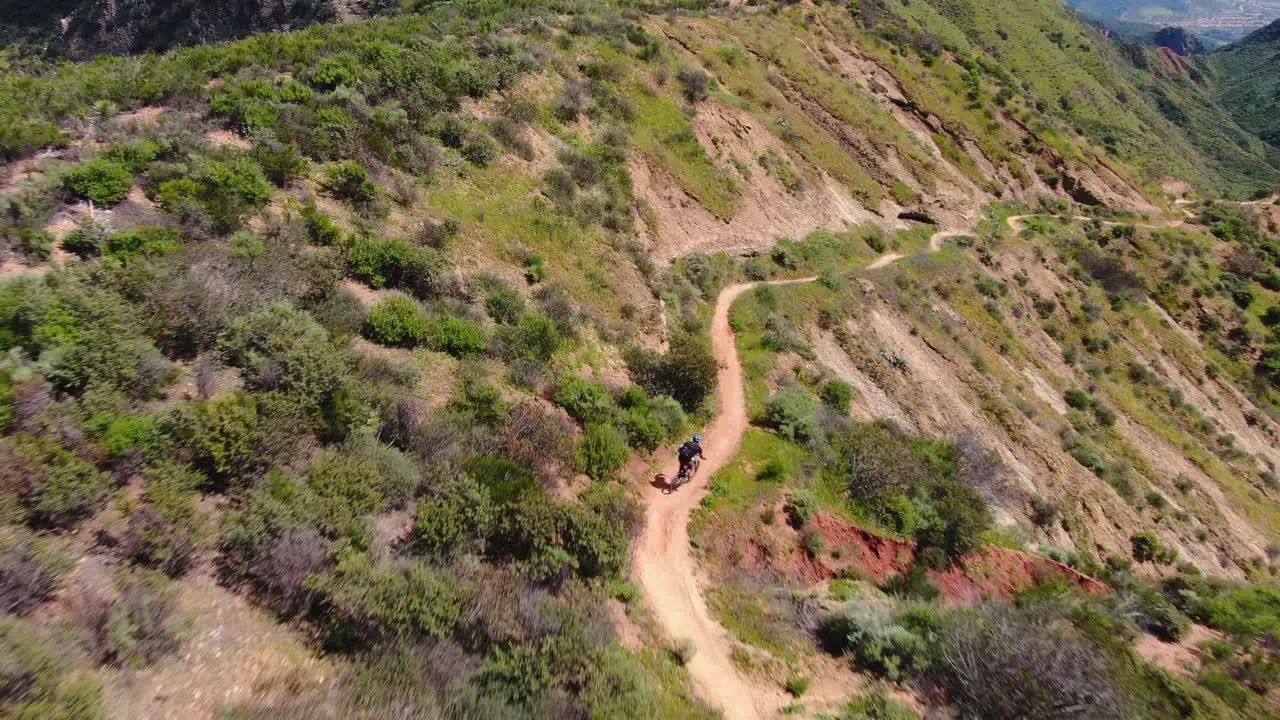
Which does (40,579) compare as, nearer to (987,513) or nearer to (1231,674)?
(1231,674)

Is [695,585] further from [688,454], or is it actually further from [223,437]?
[223,437]

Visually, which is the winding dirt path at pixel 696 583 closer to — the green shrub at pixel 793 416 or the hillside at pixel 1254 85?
the green shrub at pixel 793 416

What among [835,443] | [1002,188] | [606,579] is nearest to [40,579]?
[606,579]

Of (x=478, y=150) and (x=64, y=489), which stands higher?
(x=478, y=150)

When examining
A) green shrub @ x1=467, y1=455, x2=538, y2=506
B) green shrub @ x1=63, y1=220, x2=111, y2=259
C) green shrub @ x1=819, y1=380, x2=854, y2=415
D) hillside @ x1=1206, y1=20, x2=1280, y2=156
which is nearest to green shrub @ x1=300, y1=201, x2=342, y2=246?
green shrub @ x1=63, y1=220, x2=111, y2=259

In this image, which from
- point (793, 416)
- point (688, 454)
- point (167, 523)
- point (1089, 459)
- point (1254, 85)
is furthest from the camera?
point (1254, 85)

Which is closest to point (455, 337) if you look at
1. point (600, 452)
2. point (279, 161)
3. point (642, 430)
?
point (600, 452)

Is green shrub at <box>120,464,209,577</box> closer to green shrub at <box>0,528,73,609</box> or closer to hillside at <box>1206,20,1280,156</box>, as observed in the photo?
green shrub at <box>0,528,73,609</box>
